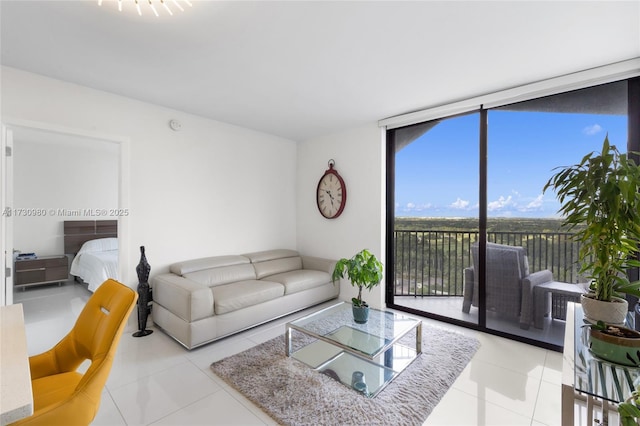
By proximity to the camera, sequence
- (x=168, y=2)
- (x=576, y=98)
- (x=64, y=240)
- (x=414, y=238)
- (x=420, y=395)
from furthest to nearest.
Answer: (x=64, y=240) → (x=414, y=238) → (x=576, y=98) → (x=420, y=395) → (x=168, y=2)

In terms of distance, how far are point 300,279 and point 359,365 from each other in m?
1.35

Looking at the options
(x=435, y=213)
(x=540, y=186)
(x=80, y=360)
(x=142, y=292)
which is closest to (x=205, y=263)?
(x=142, y=292)

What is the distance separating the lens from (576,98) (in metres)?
2.46

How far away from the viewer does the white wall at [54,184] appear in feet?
15.1

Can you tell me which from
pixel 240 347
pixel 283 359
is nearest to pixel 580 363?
pixel 283 359

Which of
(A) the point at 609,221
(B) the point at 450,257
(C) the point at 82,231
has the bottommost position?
(B) the point at 450,257

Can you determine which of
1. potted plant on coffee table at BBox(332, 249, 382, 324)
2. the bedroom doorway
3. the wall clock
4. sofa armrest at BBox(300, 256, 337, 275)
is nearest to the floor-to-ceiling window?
the wall clock

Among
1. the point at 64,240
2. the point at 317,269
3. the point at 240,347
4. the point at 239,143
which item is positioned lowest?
the point at 240,347

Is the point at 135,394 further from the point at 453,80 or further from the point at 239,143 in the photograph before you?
the point at 453,80

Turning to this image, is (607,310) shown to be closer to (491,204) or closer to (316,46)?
(491,204)

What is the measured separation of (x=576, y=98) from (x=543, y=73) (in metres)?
0.45

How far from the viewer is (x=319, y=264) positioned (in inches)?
157

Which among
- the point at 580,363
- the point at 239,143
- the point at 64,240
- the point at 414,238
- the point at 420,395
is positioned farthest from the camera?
the point at 64,240

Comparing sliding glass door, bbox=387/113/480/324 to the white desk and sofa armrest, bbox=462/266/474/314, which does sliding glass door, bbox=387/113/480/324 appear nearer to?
sofa armrest, bbox=462/266/474/314
